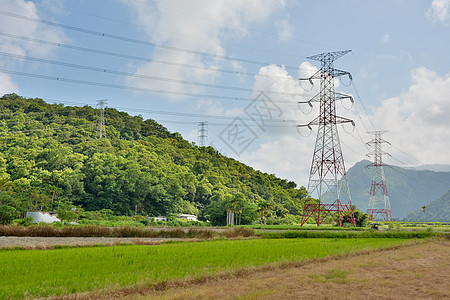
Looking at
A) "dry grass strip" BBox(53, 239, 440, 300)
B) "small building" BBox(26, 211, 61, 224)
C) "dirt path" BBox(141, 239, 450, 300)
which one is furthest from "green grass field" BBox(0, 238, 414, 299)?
"small building" BBox(26, 211, 61, 224)

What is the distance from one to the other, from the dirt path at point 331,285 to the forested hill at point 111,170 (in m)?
55.1

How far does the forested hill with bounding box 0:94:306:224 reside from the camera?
79438mm

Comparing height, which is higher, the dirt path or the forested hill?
the forested hill

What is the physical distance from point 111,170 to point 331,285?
8341 cm

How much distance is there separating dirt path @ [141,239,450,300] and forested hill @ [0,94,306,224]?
55079 millimetres

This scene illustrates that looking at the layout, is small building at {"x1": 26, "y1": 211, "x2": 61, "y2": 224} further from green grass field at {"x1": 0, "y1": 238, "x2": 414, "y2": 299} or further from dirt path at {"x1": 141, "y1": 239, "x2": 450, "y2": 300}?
dirt path at {"x1": 141, "y1": 239, "x2": 450, "y2": 300}

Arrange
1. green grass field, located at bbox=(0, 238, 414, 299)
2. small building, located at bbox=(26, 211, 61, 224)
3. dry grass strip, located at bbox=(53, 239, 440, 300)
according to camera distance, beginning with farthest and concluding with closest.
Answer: small building, located at bbox=(26, 211, 61, 224) < green grass field, located at bbox=(0, 238, 414, 299) < dry grass strip, located at bbox=(53, 239, 440, 300)

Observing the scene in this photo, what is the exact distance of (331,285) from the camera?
11680 millimetres

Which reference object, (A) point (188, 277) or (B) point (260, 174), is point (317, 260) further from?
(B) point (260, 174)

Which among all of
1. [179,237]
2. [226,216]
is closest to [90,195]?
[226,216]

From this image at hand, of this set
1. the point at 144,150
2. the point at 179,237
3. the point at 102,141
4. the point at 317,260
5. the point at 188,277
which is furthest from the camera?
the point at 144,150

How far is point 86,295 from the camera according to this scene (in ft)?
32.3

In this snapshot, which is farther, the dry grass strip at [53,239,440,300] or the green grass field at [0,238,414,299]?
the green grass field at [0,238,414,299]

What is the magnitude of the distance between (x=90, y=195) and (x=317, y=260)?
247 feet
